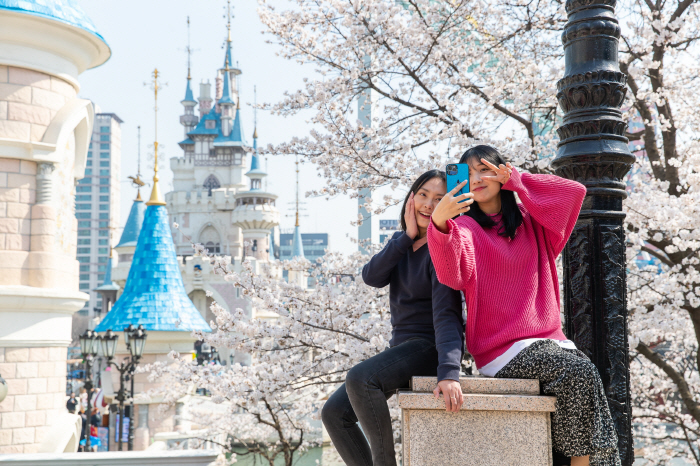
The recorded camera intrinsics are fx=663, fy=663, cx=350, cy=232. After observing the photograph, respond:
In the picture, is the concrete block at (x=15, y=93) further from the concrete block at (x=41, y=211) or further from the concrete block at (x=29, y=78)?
the concrete block at (x=41, y=211)

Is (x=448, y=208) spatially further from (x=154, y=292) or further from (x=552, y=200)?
(x=154, y=292)

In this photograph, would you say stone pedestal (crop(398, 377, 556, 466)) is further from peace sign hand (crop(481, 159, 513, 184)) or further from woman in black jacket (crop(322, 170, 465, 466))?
peace sign hand (crop(481, 159, 513, 184))

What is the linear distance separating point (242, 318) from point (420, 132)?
3.20 metres

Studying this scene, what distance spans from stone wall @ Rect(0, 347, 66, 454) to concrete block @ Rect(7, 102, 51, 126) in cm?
Answer: 273

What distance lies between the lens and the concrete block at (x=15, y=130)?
25.4 feet

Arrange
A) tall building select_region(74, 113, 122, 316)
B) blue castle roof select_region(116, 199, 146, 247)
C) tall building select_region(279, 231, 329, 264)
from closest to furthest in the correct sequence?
blue castle roof select_region(116, 199, 146, 247), tall building select_region(74, 113, 122, 316), tall building select_region(279, 231, 329, 264)

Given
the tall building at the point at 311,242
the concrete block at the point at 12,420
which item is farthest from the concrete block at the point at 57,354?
the tall building at the point at 311,242

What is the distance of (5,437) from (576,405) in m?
7.29

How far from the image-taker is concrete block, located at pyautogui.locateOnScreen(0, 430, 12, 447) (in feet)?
24.8

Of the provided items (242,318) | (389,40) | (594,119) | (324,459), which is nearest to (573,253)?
(594,119)

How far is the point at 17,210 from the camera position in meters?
7.84

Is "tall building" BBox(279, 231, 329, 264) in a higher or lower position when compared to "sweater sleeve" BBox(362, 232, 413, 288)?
higher

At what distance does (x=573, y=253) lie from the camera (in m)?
2.68

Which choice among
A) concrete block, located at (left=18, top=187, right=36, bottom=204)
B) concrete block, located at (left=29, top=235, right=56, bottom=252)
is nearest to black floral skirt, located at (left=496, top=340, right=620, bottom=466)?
concrete block, located at (left=29, top=235, right=56, bottom=252)
